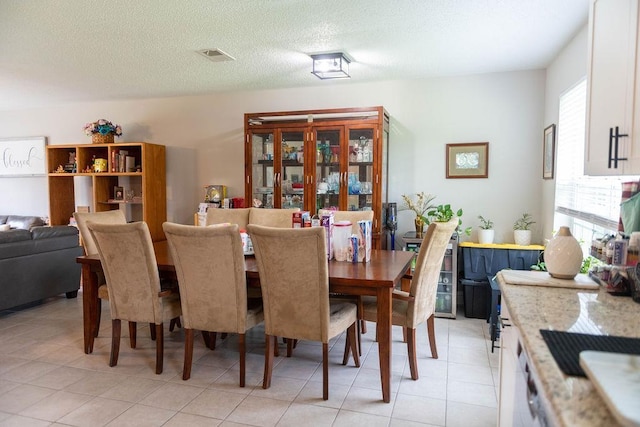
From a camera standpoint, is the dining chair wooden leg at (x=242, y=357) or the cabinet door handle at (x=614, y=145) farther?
the dining chair wooden leg at (x=242, y=357)

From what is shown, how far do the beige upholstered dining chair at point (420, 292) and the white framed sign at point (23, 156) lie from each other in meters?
5.32

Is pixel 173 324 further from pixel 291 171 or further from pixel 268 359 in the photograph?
pixel 291 171

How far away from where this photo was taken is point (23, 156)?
5.93 metres

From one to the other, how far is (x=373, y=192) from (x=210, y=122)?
2263 millimetres

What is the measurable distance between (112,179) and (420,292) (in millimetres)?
4509

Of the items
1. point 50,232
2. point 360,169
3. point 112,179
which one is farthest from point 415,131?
point 112,179

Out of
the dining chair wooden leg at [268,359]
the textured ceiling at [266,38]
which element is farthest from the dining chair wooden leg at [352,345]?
the textured ceiling at [266,38]

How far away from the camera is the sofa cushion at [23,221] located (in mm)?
5594

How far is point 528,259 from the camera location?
12.2 ft

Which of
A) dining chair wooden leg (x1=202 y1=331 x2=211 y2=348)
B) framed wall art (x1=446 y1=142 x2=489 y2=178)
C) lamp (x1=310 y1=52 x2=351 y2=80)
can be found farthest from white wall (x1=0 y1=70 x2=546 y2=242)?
dining chair wooden leg (x1=202 y1=331 x2=211 y2=348)

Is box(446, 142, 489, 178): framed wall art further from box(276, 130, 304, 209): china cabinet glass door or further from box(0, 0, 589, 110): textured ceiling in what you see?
box(276, 130, 304, 209): china cabinet glass door

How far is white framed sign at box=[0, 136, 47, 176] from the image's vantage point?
5.84m

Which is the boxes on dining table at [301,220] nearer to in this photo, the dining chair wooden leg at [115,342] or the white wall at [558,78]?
the dining chair wooden leg at [115,342]

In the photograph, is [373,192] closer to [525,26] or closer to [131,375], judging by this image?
[525,26]
